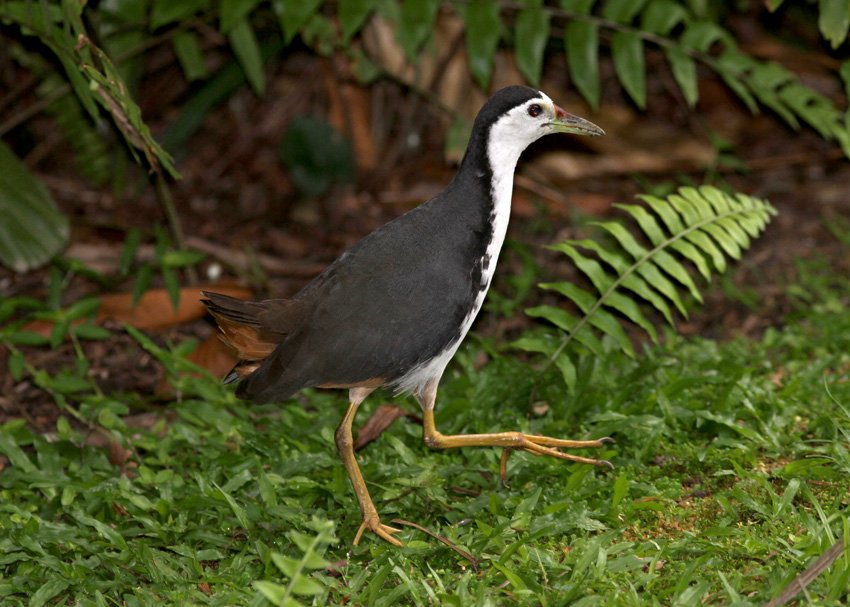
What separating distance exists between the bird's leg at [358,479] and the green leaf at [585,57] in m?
2.75

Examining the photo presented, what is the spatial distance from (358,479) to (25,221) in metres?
3.08

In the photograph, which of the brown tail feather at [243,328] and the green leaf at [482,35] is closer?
the brown tail feather at [243,328]

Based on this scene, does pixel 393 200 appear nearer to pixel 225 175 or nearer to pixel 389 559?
pixel 225 175

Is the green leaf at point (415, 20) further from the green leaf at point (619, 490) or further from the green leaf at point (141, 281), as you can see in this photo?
the green leaf at point (619, 490)

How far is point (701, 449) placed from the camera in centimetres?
377

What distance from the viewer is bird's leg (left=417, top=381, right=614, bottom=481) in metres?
3.79

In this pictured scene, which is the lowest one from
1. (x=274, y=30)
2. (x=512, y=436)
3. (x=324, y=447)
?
(x=324, y=447)

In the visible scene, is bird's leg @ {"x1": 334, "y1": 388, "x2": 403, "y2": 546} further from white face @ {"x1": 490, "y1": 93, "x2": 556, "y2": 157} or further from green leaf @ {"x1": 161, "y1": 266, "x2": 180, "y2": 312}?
green leaf @ {"x1": 161, "y1": 266, "x2": 180, "y2": 312}

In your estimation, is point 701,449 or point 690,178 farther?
point 690,178

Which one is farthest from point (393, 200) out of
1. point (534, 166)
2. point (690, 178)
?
→ point (690, 178)

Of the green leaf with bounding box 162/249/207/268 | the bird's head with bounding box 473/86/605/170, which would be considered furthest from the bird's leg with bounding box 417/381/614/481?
the green leaf with bounding box 162/249/207/268

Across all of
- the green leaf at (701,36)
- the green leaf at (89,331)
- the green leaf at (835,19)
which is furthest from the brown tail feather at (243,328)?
the green leaf at (701,36)

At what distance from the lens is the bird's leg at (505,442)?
3787 mm

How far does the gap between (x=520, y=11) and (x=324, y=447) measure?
3068mm
